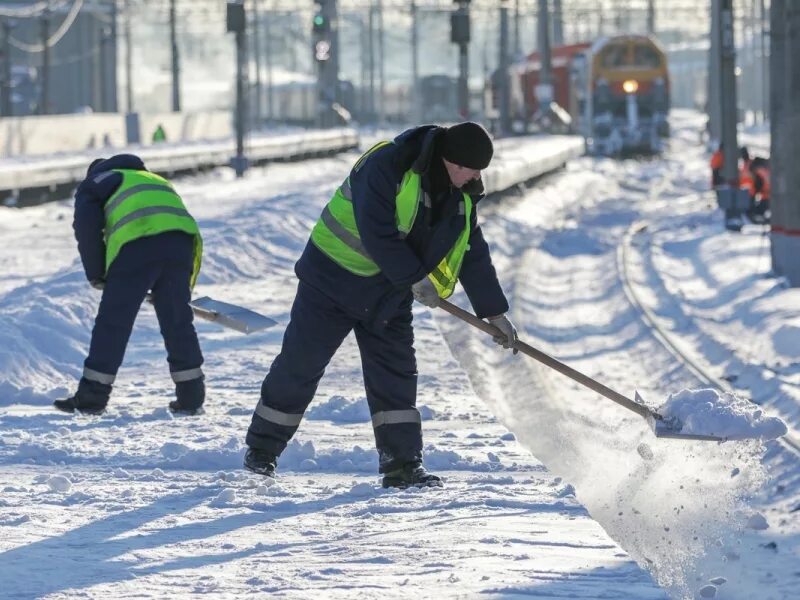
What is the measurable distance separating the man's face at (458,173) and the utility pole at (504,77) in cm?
4172

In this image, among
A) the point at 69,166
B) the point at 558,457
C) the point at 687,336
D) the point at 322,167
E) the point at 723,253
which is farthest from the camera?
the point at 322,167

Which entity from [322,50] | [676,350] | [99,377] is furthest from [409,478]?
[322,50]

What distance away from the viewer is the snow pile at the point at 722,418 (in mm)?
7270

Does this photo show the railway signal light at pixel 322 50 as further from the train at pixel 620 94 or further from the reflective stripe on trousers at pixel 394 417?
the reflective stripe on trousers at pixel 394 417

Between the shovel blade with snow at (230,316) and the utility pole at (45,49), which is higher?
the utility pole at (45,49)

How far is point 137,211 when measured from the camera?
882cm

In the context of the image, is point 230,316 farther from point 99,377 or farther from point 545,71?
point 545,71

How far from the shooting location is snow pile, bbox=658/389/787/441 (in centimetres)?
727

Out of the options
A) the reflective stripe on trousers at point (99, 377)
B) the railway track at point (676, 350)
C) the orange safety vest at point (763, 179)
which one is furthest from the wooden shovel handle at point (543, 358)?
the orange safety vest at point (763, 179)

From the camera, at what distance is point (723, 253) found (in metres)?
21.4

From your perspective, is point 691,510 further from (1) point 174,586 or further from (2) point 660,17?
(2) point 660,17

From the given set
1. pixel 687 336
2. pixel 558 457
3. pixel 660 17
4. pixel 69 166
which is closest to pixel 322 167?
pixel 69 166

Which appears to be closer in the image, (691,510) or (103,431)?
(691,510)

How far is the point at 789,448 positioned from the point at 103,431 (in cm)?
340
